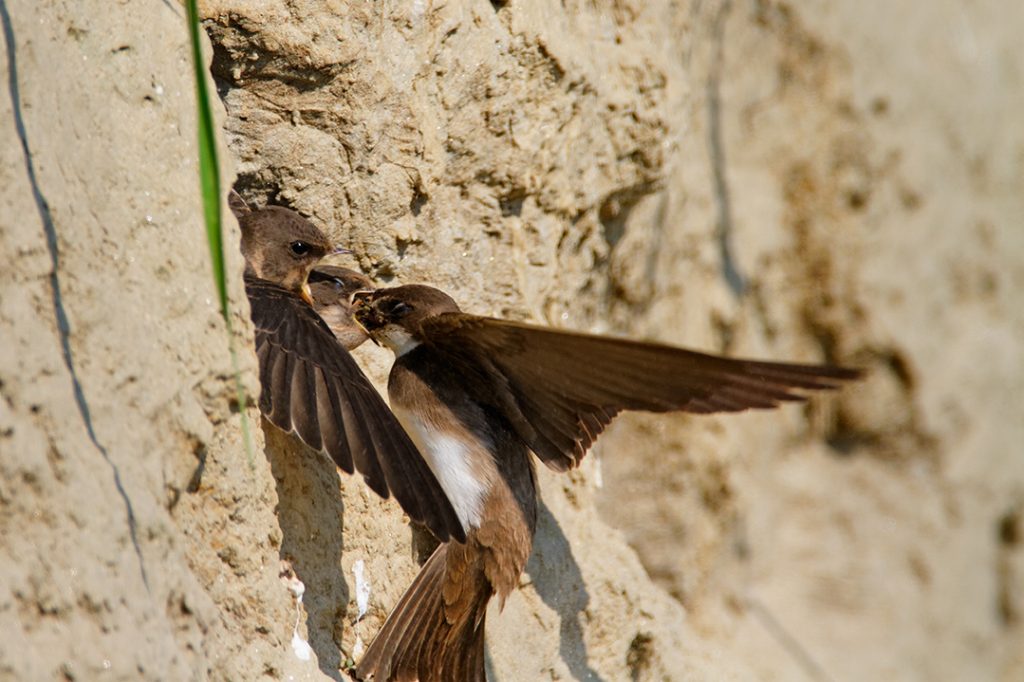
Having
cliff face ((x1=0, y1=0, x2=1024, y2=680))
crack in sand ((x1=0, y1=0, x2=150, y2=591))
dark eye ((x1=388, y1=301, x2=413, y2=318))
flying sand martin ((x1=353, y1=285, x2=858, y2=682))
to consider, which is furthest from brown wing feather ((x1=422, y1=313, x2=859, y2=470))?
crack in sand ((x1=0, y1=0, x2=150, y2=591))

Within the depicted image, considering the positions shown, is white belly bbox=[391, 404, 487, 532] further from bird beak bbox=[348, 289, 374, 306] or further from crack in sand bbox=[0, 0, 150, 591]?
crack in sand bbox=[0, 0, 150, 591]

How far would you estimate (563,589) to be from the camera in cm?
352

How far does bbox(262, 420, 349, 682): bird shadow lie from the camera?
9.15 feet

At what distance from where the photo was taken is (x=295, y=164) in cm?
328

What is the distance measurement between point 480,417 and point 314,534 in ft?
1.62

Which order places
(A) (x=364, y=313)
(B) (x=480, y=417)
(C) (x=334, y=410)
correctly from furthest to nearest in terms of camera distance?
(A) (x=364, y=313) → (B) (x=480, y=417) → (C) (x=334, y=410)

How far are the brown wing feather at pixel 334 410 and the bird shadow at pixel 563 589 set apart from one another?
80cm

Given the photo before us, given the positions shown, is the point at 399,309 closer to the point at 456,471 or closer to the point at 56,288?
the point at 456,471

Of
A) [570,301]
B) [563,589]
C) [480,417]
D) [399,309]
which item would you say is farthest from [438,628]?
[570,301]

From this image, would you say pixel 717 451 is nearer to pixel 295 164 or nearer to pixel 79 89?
pixel 295 164

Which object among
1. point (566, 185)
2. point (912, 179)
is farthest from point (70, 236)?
point (912, 179)

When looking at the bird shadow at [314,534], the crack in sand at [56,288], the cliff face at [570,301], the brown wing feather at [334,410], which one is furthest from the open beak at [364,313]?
the crack in sand at [56,288]

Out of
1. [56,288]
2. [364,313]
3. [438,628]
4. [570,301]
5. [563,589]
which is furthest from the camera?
[570,301]

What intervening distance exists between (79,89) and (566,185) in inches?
66.1
